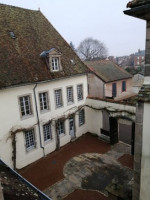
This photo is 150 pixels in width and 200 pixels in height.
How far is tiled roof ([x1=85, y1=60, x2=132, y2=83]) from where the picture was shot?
1021 inches

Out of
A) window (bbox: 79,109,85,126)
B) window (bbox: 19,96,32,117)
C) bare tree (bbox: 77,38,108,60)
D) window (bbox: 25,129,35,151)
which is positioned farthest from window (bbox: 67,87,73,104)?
bare tree (bbox: 77,38,108,60)

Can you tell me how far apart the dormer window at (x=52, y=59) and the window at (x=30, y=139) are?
5.48 metres

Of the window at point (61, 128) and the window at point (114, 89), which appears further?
the window at point (114, 89)

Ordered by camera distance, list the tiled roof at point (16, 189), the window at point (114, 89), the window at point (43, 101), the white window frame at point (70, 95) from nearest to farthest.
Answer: the tiled roof at point (16, 189)
the window at point (43, 101)
the white window frame at point (70, 95)
the window at point (114, 89)

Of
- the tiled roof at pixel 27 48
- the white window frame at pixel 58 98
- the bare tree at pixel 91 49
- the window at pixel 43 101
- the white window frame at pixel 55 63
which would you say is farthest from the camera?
the bare tree at pixel 91 49

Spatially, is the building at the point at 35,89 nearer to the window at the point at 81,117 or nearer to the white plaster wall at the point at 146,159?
the window at the point at 81,117

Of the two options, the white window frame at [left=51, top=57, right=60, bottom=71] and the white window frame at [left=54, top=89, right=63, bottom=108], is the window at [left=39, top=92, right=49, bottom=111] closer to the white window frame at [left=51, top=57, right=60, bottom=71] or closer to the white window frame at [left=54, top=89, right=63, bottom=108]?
the white window frame at [left=54, top=89, right=63, bottom=108]

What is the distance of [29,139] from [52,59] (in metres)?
7.00

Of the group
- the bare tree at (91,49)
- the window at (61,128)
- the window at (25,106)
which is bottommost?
the window at (61,128)

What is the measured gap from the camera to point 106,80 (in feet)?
82.4

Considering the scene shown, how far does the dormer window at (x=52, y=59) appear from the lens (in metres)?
14.8

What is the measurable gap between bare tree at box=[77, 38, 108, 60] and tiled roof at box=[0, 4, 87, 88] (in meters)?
33.0

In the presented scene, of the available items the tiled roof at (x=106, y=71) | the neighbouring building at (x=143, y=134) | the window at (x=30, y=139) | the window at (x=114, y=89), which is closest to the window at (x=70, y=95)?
the window at (x=30, y=139)

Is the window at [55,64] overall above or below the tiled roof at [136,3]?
below
